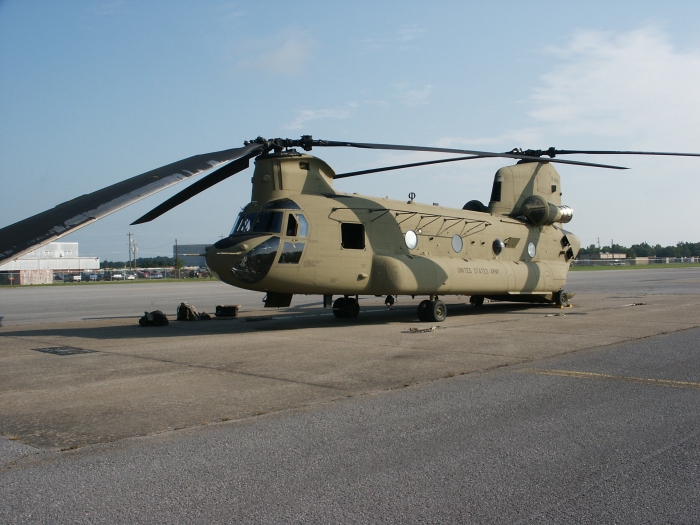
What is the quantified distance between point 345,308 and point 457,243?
3.84m

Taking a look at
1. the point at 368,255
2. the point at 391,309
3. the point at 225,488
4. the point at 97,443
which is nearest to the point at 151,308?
the point at 391,309

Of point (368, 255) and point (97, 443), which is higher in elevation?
point (368, 255)

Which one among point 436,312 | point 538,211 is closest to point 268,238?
point 436,312

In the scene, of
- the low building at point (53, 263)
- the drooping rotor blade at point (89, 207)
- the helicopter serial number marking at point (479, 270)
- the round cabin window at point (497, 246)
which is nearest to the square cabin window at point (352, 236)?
the helicopter serial number marking at point (479, 270)

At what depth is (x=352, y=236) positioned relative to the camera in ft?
51.1

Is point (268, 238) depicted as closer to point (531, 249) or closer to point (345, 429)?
point (345, 429)

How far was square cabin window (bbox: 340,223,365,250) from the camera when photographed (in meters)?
15.4

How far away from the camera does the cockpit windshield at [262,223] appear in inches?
558

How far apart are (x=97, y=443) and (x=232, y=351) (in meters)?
5.73

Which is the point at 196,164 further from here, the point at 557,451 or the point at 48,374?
the point at 557,451

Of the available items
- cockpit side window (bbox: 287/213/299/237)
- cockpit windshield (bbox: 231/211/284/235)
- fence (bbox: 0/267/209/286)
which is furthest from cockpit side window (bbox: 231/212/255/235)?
fence (bbox: 0/267/209/286)

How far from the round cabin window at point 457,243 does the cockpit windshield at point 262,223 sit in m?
6.13

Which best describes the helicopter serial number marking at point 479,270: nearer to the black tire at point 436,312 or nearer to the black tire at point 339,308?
the black tire at point 436,312

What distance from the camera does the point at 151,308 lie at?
919 inches
